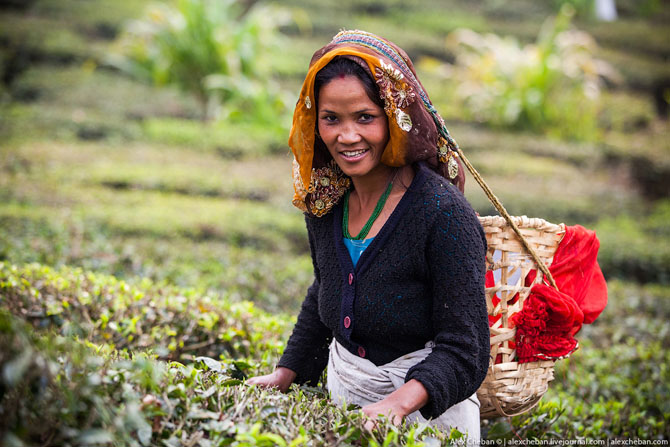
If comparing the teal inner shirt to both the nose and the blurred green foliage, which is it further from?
the blurred green foliage

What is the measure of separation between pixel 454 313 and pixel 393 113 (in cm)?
56

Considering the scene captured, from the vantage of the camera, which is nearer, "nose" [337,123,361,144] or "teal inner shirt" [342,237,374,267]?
"nose" [337,123,361,144]

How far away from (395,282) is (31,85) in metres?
9.01

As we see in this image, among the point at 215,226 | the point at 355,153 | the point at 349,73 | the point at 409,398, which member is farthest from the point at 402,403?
the point at 215,226

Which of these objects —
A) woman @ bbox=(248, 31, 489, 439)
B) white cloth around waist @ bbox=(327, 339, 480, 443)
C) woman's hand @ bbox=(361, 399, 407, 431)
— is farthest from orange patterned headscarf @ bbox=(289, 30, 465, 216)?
woman's hand @ bbox=(361, 399, 407, 431)

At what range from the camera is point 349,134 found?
1733 millimetres

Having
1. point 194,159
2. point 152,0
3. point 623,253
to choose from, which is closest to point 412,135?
point 623,253

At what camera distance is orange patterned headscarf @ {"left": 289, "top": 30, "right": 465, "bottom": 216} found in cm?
168

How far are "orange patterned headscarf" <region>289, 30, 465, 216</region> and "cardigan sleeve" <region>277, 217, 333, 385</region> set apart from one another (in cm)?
39

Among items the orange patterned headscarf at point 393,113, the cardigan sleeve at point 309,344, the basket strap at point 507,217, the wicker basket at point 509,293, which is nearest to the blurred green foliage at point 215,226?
the cardigan sleeve at point 309,344

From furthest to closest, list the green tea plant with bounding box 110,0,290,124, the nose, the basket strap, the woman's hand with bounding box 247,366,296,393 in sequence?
1. the green tea plant with bounding box 110,0,290,124
2. the woman's hand with bounding box 247,366,296,393
3. the basket strap
4. the nose

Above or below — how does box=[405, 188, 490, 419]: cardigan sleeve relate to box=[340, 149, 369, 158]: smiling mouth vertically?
below

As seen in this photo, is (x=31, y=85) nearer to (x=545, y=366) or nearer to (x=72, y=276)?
(x=72, y=276)

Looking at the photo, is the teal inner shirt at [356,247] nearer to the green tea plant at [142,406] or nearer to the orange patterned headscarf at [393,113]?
the orange patterned headscarf at [393,113]
